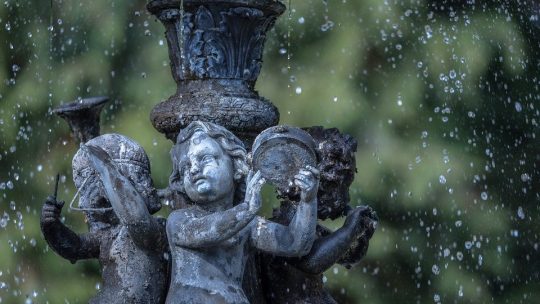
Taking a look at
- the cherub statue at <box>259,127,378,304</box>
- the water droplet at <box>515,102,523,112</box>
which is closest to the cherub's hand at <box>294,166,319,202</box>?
the cherub statue at <box>259,127,378,304</box>

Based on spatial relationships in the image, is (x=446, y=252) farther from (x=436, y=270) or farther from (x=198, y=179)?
(x=198, y=179)

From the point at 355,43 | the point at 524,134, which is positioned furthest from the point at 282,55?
the point at 524,134

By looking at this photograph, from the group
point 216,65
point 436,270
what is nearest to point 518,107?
point 436,270

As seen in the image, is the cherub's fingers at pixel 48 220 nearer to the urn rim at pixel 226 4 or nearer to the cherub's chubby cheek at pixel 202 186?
the cherub's chubby cheek at pixel 202 186

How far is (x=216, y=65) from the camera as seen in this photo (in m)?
6.06

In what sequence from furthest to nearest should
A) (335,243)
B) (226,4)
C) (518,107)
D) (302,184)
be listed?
(518,107) < (226,4) < (335,243) < (302,184)

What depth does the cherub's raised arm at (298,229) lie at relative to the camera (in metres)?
5.54

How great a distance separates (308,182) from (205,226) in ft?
1.20

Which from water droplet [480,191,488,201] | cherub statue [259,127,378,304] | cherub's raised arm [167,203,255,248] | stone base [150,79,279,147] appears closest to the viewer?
cherub's raised arm [167,203,255,248]

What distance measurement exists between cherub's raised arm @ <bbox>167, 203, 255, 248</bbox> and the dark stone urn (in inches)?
18.0

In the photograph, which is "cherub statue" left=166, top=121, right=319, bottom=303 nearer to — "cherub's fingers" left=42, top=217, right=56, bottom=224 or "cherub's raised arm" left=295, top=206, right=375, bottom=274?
"cherub's raised arm" left=295, top=206, right=375, bottom=274

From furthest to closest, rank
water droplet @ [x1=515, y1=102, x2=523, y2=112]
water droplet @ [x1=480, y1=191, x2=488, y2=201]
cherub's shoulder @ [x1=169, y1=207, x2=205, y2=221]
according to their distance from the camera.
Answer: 1. water droplet @ [x1=515, y1=102, x2=523, y2=112]
2. water droplet @ [x1=480, y1=191, x2=488, y2=201]
3. cherub's shoulder @ [x1=169, y1=207, x2=205, y2=221]

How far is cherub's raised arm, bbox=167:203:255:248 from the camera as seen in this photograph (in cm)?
552

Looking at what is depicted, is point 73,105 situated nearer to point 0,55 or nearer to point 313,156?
point 313,156
